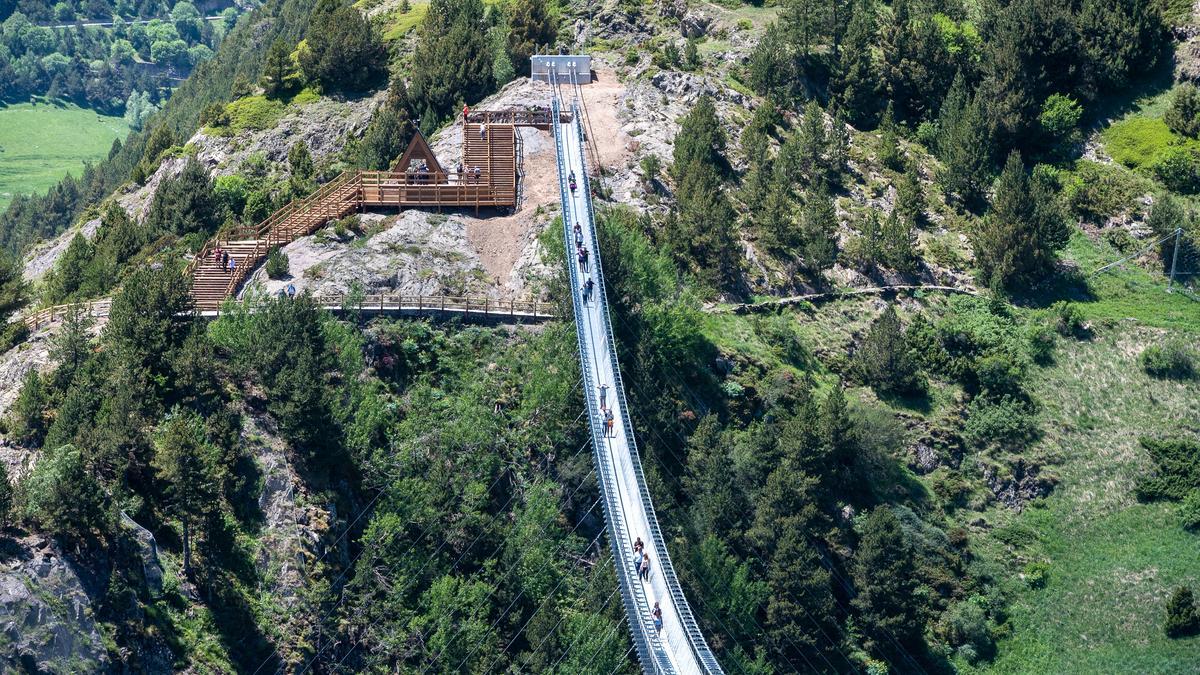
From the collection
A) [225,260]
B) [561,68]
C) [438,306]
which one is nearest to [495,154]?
[561,68]

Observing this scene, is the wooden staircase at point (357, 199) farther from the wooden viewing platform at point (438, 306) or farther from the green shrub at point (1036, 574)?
the green shrub at point (1036, 574)

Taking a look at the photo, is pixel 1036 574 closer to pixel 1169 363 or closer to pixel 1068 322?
pixel 1169 363

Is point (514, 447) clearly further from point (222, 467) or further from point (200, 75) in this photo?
point (200, 75)

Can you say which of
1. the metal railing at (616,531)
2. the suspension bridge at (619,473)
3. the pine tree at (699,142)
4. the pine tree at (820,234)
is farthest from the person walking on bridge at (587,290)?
the pine tree at (820,234)

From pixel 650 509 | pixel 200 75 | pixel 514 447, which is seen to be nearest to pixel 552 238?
pixel 514 447

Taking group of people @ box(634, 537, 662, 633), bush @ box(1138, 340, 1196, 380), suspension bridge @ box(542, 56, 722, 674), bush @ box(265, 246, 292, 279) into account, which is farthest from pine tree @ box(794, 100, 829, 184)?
group of people @ box(634, 537, 662, 633)
